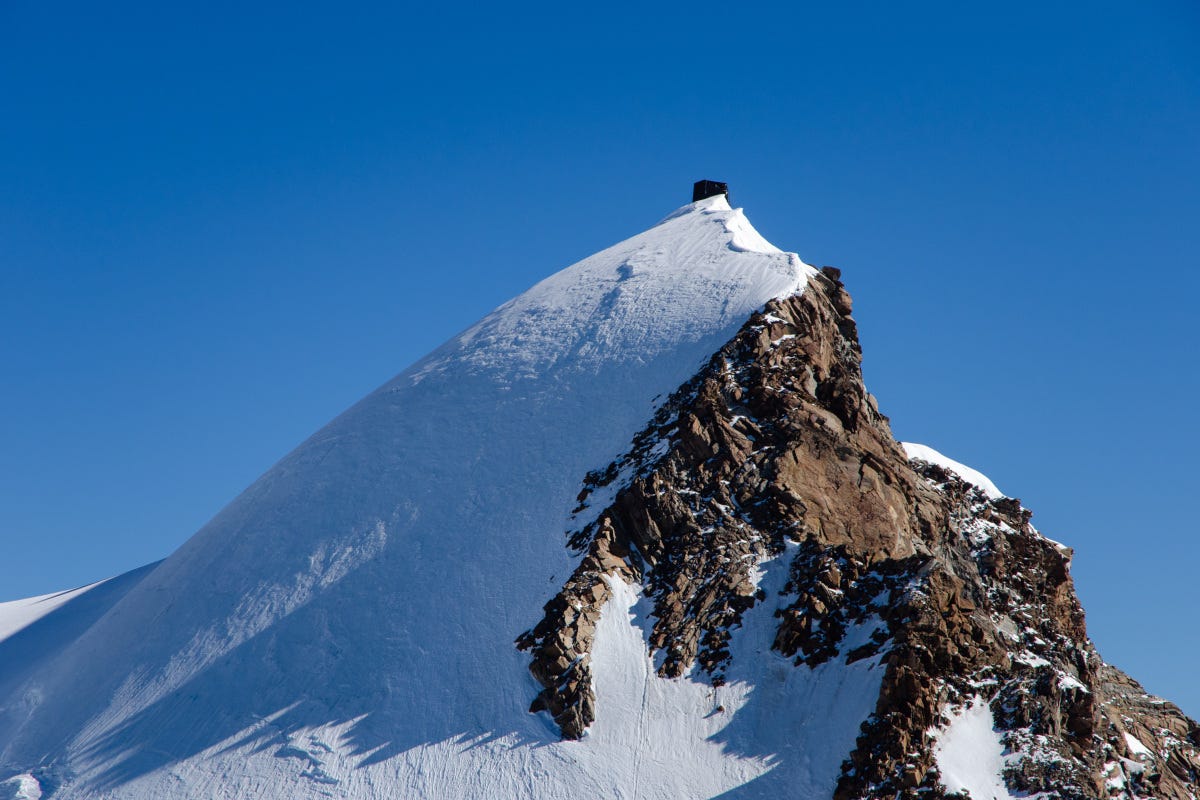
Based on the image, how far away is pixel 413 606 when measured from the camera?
1542 inches

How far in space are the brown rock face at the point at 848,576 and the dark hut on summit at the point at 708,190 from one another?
54.7 ft

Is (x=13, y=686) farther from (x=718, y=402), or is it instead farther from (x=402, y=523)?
(x=718, y=402)

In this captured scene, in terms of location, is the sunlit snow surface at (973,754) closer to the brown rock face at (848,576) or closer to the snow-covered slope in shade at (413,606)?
the brown rock face at (848,576)

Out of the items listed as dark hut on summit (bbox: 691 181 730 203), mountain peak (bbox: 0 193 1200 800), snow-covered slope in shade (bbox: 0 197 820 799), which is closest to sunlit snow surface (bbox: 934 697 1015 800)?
mountain peak (bbox: 0 193 1200 800)

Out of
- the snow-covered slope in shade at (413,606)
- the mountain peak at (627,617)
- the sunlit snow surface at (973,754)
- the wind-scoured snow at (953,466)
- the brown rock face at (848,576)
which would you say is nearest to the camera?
the sunlit snow surface at (973,754)

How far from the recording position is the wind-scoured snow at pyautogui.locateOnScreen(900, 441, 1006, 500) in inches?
1783

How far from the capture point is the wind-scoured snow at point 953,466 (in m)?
45.3

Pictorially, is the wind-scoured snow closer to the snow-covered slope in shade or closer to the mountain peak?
the mountain peak

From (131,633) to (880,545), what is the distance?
23.8m

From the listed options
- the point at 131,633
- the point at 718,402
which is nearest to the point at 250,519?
the point at 131,633

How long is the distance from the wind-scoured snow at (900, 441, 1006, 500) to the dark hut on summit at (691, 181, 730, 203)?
1689cm

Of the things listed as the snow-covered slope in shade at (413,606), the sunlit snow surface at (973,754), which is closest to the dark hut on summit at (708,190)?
the snow-covered slope in shade at (413,606)

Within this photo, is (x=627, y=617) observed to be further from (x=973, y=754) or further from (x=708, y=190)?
(x=708, y=190)

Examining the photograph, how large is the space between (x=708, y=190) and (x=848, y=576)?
87.9ft
